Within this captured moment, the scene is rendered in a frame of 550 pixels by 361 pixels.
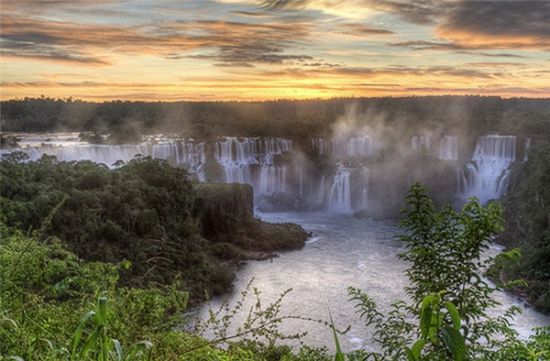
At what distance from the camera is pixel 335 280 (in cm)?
2703

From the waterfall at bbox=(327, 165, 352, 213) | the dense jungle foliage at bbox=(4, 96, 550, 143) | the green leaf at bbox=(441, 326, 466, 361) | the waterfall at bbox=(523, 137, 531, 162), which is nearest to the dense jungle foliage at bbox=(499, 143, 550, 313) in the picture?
the waterfall at bbox=(523, 137, 531, 162)

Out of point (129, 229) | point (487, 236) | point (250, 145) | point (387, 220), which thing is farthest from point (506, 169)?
point (487, 236)

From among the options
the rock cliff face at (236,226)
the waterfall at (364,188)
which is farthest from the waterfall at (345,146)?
the rock cliff face at (236,226)

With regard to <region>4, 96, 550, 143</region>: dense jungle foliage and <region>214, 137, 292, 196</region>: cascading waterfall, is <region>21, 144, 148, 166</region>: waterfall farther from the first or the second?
<region>214, 137, 292, 196</region>: cascading waterfall

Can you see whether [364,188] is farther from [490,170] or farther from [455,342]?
[455,342]

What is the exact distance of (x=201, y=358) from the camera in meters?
5.17

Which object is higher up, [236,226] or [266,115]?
[266,115]

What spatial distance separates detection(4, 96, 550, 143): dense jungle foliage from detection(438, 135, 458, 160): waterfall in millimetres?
2413

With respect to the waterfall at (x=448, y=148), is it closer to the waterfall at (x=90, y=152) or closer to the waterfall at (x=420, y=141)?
the waterfall at (x=420, y=141)

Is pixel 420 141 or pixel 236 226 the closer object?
pixel 236 226

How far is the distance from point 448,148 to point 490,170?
274 inches

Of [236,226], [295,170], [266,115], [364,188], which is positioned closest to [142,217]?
[236,226]

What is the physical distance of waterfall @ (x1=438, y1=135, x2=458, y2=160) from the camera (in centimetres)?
5916

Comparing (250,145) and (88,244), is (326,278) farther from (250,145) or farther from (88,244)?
(250,145)
